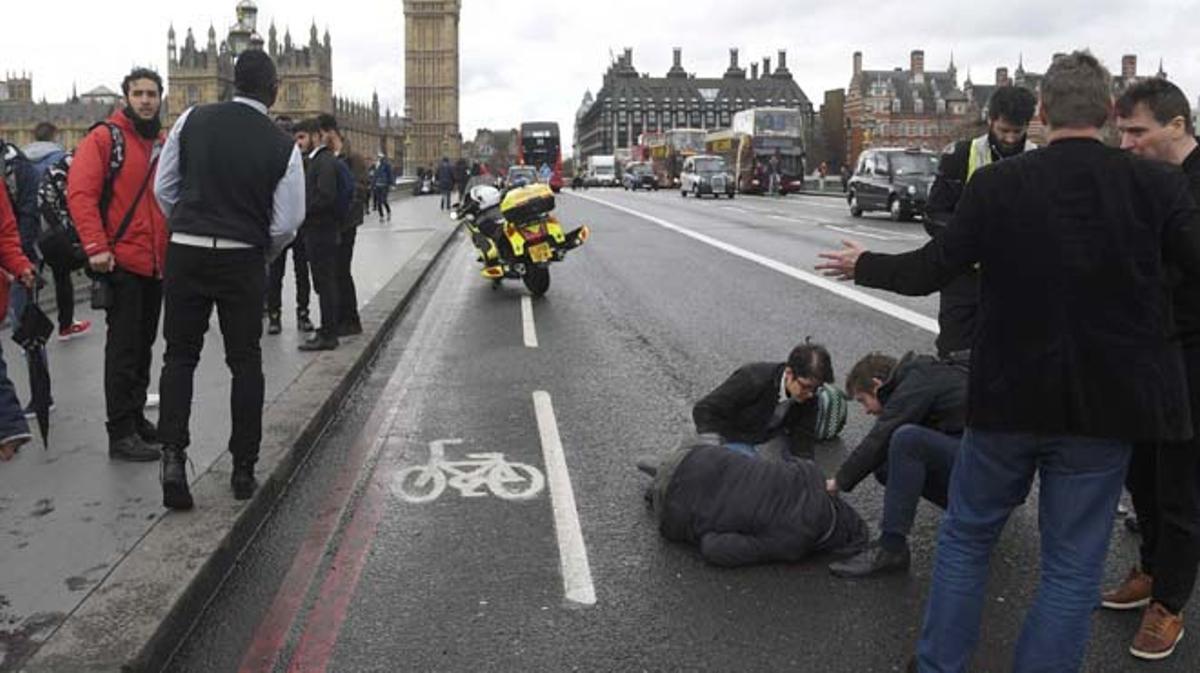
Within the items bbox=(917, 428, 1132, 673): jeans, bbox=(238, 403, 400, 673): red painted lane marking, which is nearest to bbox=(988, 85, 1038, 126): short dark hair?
bbox=(917, 428, 1132, 673): jeans

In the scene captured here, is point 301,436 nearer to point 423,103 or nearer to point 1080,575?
point 1080,575

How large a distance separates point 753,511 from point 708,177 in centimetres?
4315

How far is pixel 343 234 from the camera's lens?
9891mm

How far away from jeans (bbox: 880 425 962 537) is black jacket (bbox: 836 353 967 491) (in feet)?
0.20

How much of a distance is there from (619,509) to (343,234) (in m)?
5.49

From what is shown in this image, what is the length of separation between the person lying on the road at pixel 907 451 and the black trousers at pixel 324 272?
5.60 meters

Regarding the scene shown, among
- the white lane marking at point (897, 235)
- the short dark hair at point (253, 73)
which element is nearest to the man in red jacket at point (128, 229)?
the short dark hair at point (253, 73)

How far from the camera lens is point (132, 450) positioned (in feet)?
18.3

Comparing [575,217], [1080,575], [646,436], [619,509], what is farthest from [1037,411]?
[575,217]

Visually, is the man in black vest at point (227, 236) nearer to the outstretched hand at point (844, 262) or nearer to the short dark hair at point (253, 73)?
the short dark hair at point (253, 73)

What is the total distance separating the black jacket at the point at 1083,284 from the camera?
2.85 metres

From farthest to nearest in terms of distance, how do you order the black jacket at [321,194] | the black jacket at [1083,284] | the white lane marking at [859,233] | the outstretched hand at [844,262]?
the white lane marking at [859,233]
the black jacket at [321,194]
the outstretched hand at [844,262]
the black jacket at [1083,284]

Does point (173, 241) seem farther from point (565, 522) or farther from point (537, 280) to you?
point (537, 280)

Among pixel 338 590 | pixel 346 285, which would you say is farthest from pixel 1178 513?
pixel 346 285
